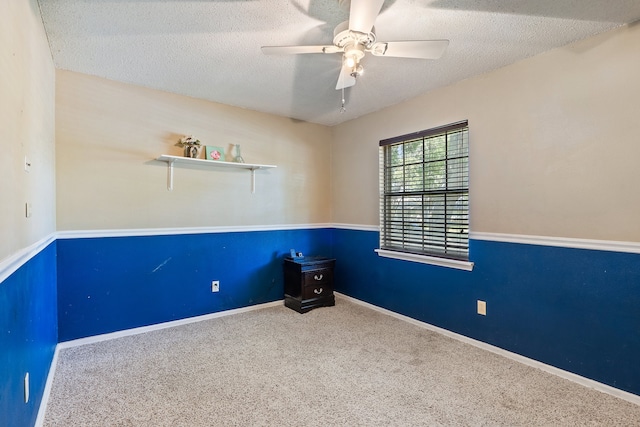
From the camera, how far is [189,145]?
3221 millimetres

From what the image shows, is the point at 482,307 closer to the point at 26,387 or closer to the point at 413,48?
the point at 413,48

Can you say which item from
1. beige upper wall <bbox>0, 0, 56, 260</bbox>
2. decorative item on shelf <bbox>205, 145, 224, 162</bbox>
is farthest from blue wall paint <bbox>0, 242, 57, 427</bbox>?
decorative item on shelf <bbox>205, 145, 224, 162</bbox>

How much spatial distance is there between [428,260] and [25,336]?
9.73ft

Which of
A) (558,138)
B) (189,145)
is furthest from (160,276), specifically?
(558,138)

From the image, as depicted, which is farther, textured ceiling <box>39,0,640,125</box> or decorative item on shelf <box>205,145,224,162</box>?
decorative item on shelf <box>205,145,224,162</box>

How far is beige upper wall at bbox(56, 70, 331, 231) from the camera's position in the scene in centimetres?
275

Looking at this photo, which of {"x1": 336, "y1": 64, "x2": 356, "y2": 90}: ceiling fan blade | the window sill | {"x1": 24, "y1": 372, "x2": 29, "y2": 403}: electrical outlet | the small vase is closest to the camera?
{"x1": 24, "y1": 372, "x2": 29, "y2": 403}: electrical outlet

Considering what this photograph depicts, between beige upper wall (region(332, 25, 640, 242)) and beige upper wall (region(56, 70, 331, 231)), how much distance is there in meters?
1.84

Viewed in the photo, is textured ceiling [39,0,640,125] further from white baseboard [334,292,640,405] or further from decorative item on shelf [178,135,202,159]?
white baseboard [334,292,640,405]

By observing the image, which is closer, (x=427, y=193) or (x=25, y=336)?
(x=25, y=336)

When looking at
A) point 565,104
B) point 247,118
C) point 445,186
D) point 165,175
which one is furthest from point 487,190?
point 165,175

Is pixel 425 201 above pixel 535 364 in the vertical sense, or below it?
above

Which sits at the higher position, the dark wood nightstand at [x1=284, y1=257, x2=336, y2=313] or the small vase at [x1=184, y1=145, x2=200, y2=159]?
the small vase at [x1=184, y1=145, x2=200, y2=159]

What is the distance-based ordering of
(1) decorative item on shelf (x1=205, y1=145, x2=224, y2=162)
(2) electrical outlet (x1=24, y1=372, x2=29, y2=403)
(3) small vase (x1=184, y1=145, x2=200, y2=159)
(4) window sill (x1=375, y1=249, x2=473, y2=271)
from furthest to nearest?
(1) decorative item on shelf (x1=205, y1=145, x2=224, y2=162) → (3) small vase (x1=184, y1=145, x2=200, y2=159) → (4) window sill (x1=375, y1=249, x2=473, y2=271) → (2) electrical outlet (x1=24, y1=372, x2=29, y2=403)
